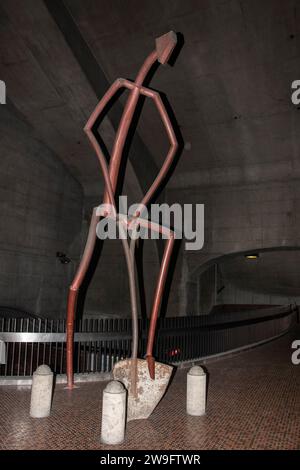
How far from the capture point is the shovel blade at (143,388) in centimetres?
461

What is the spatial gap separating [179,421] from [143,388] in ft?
2.00

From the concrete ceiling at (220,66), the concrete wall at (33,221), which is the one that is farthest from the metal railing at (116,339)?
the concrete ceiling at (220,66)

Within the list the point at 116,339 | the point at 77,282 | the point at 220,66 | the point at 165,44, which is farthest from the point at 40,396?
the point at 220,66

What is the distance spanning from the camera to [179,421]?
181 inches

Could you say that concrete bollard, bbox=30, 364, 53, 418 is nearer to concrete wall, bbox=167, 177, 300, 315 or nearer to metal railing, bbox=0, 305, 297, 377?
metal railing, bbox=0, 305, 297, 377

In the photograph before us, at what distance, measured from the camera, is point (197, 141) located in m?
14.0

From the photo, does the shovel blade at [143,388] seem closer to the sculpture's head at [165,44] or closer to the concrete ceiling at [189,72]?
the sculpture's head at [165,44]

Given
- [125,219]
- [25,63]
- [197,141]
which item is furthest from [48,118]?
[125,219]

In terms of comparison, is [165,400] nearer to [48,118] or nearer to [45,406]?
[45,406]

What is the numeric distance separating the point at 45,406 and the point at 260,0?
35.1ft

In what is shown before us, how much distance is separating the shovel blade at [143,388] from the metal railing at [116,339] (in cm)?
230

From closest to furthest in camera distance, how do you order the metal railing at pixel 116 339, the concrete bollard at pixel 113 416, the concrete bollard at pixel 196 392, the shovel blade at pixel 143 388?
the concrete bollard at pixel 113 416 → the shovel blade at pixel 143 388 → the concrete bollard at pixel 196 392 → the metal railing at pixel 116 339

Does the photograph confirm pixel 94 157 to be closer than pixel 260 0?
No
